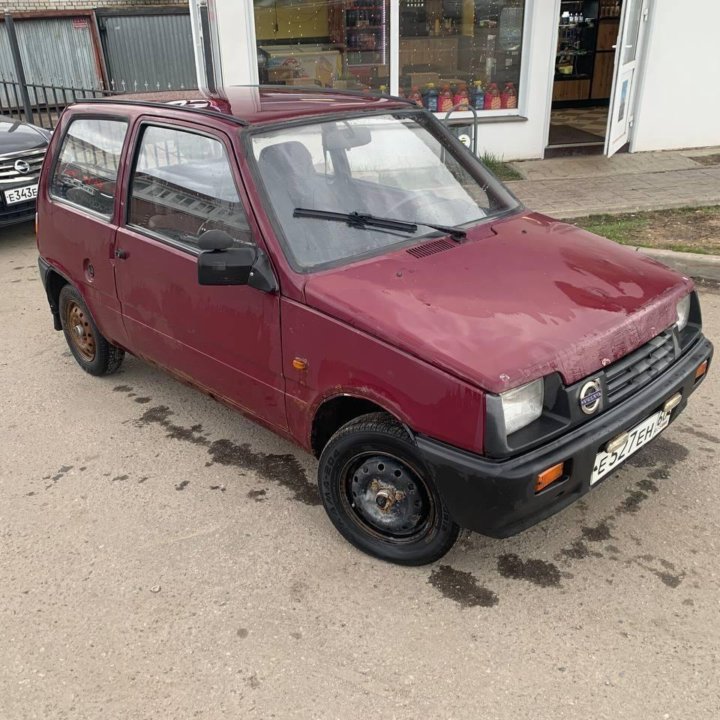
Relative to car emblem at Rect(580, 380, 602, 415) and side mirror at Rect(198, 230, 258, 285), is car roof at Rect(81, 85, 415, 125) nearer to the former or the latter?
side mirror at Rect(198, 230, 258, 285)

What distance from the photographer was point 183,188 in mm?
3389

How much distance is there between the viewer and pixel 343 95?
388cm

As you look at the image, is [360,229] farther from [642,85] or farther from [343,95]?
[642,85]

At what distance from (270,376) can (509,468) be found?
1190mm

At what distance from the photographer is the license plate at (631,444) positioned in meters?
2.64

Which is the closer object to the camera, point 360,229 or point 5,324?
point 360,229

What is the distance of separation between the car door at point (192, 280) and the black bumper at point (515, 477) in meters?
0.93

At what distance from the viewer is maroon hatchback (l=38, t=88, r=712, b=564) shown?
2480mm

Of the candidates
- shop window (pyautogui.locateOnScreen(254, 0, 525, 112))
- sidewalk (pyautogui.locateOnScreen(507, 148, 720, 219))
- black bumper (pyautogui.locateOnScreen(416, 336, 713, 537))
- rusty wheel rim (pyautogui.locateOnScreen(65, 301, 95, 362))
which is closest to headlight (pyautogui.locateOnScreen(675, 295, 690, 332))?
black bumper (pyautogui.locateOnScreen(416, 336, 713, 537))

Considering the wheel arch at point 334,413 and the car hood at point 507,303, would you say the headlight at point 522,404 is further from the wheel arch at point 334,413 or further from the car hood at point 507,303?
the wheel arch at point 334,413

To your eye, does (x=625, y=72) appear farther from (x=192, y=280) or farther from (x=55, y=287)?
(x=192, y=280)

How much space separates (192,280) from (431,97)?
745 centimetres

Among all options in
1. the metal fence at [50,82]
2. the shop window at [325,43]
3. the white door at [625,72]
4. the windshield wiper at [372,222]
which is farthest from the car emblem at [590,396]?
the metal fence at [50,82]

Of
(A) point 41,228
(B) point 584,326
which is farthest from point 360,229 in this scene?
(A) point 41,228
